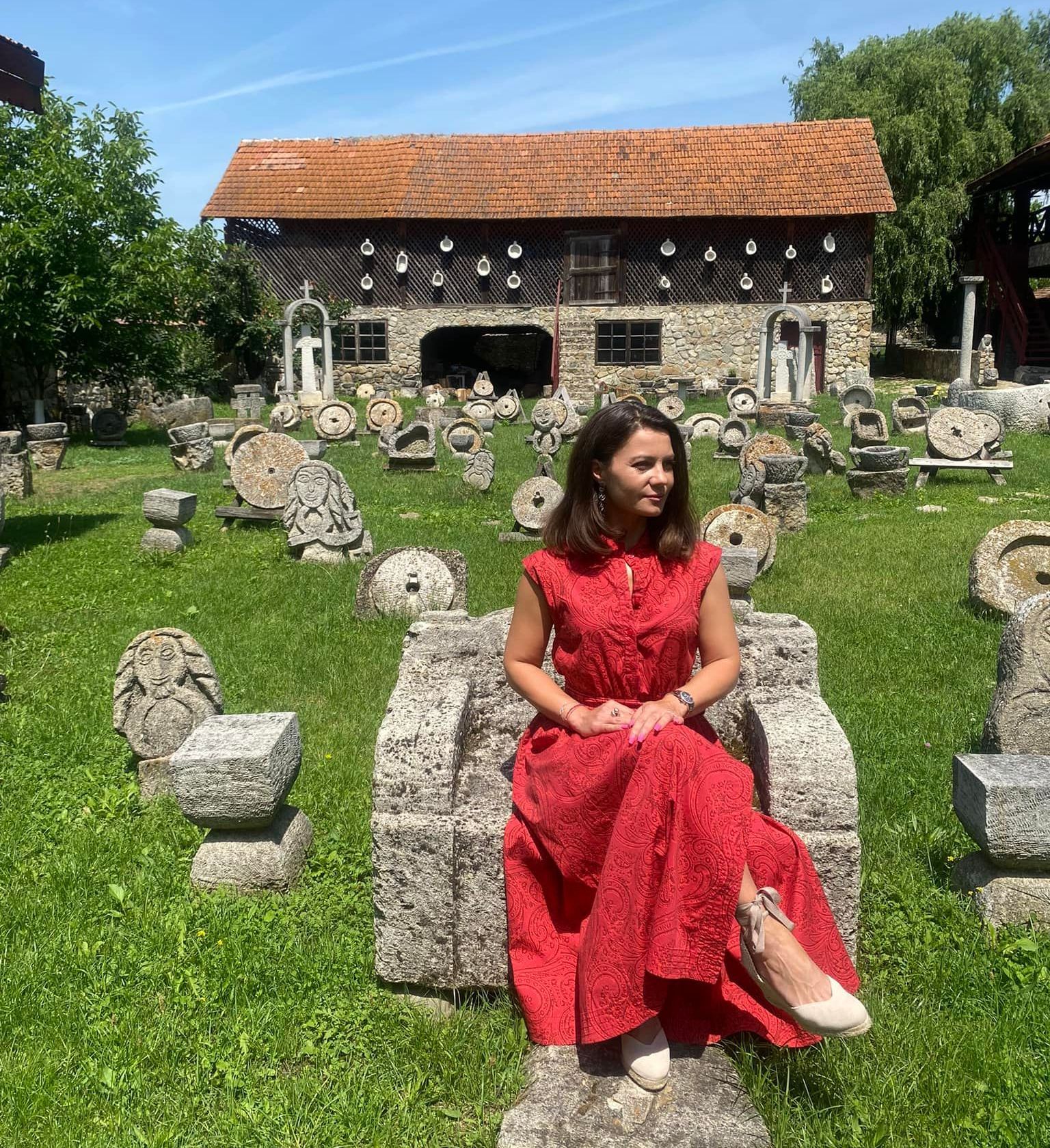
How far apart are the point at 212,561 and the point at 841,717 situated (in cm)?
646

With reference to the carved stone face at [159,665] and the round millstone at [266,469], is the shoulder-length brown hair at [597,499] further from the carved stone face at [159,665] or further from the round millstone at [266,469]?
the round millstone at [266,469]

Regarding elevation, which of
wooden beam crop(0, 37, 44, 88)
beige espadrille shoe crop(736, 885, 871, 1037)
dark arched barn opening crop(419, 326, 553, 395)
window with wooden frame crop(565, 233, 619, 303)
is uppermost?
window with wooden frame crop(565, 233, 619, 303)

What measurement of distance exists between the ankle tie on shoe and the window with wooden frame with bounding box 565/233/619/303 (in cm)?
2777

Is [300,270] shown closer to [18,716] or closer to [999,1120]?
[18,716]

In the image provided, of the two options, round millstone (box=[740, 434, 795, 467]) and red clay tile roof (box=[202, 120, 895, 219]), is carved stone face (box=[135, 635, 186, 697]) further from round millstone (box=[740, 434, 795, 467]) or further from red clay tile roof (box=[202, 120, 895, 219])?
red clay tile roof (box=[202, 120, 895, 219])

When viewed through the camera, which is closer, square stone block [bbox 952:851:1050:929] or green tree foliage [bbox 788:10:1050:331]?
square stone block [bbox 952:851:1050:929]

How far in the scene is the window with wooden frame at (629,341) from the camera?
2914cm

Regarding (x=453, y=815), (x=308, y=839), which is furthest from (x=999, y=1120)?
(x=308, y=839)

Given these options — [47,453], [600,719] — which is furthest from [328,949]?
[47,453]

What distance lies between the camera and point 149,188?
20.8m

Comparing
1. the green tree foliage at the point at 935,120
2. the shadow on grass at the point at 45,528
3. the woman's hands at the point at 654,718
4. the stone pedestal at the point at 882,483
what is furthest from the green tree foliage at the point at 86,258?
the green tree foliage at the point at 935,120

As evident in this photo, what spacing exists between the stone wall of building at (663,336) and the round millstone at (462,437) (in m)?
12.4

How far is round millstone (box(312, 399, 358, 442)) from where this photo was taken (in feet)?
62.0

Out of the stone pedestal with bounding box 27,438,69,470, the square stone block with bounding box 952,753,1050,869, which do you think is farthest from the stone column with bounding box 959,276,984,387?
the square stone block with bounding box 952,753,1050,869
